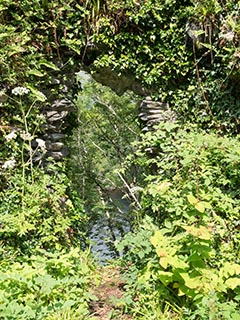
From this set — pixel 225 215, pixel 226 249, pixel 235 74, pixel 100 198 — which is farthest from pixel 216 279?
pixel 100 198

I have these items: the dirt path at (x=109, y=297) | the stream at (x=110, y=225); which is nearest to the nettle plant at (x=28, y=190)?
the dirt path at (x=109, y=297)

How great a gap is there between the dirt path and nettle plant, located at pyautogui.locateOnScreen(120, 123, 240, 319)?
→ 0.92 ft

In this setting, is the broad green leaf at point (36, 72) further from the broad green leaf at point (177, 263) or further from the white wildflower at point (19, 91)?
the broad green leaf at point (177, 263)

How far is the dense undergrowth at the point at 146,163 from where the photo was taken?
7.98 feet

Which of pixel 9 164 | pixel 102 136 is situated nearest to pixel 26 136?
pixel 9 164

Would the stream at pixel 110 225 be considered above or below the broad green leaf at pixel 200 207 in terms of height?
below

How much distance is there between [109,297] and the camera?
9.59 ft

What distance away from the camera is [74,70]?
4043 millimetres

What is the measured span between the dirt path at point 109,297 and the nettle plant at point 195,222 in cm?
28

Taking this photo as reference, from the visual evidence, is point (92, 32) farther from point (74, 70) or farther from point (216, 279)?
point (216, 279)

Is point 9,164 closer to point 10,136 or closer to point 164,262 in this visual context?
point 10,136

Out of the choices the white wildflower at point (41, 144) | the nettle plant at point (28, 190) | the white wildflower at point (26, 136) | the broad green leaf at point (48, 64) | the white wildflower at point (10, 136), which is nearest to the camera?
the nettle plant at point (28, 190)

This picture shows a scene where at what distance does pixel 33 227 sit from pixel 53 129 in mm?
1233

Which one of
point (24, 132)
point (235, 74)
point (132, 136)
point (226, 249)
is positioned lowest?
point (132, 136)
